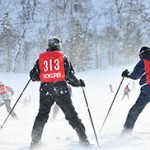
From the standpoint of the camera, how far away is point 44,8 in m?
61.5

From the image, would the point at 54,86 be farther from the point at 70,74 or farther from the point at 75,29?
the point at 75,29

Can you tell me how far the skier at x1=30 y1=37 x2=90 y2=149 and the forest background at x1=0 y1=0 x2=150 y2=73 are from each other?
47.7 metres

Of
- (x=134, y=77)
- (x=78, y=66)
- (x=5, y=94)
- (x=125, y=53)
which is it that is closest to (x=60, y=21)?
(x=78, y=66)

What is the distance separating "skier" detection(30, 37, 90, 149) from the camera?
5.66 m

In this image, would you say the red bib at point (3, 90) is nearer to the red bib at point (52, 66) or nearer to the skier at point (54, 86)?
the skier at point (54, 86)

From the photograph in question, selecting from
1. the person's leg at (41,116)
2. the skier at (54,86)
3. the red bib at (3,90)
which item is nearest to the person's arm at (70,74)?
the skier at (54,86)

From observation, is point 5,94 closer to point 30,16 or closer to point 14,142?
point 14,142

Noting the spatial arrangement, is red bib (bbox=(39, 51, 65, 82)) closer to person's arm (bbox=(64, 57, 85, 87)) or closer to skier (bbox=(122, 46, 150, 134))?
person's arm (bbox=(64, 57, 85, 87))

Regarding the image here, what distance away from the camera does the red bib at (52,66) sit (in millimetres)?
5648

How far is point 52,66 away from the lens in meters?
5.65

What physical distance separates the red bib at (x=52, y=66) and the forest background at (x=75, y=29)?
157 ft

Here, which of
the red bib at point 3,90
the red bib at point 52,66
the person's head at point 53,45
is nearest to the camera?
the red bib at point 52,66

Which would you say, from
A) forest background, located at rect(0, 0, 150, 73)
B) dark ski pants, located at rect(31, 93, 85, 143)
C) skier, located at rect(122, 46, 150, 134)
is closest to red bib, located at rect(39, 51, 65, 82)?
dark ski pants, located at rect(31, 93, 85, 143)

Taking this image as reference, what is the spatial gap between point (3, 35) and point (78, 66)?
1169cm
